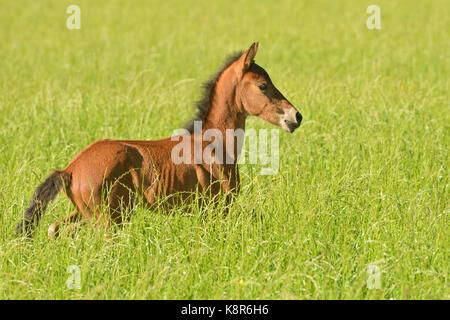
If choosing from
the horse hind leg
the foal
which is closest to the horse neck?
the foal

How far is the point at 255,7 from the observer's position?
21.4m

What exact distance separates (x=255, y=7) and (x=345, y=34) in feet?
21.1

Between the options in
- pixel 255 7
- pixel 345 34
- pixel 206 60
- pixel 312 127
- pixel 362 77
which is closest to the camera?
pixel 312 127

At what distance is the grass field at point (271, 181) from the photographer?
448 centimetres

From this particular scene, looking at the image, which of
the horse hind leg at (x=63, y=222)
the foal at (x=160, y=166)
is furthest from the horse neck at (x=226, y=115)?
the horse hind leg at (x=63, y=222)

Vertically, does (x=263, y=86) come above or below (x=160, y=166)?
above

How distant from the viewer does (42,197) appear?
4.88m

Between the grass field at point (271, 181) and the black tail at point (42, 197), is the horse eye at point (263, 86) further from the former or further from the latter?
the black tail at point (42, 197)

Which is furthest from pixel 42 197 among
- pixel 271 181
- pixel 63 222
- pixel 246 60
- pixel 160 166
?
pixel 271 181

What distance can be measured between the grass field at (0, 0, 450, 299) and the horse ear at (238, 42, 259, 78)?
3.05 feet

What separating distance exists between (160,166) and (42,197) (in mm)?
895

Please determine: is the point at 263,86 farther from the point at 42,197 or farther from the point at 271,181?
the point at 42,197

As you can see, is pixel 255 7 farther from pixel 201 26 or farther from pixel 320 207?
pixel 320 207
